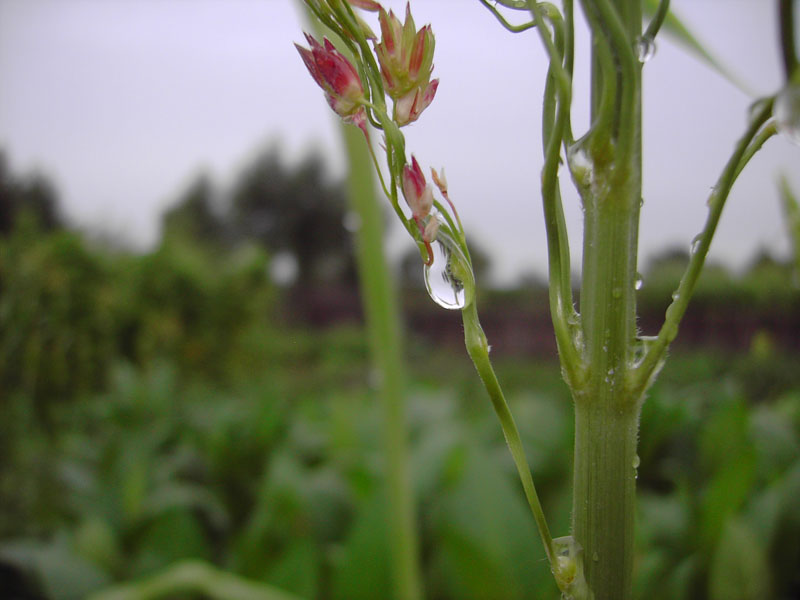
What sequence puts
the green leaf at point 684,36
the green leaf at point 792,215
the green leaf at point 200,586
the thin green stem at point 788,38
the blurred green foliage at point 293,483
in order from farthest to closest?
the blurred green foliage at point 293,483
the green leaf at point 200,586
the green leaf at point 792,215
the green leaf at point 684,36
the thin green stem at point 788,38

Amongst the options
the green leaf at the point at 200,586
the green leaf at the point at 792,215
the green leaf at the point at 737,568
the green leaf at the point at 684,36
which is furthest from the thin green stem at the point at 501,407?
the green leaf at the point at 737,568

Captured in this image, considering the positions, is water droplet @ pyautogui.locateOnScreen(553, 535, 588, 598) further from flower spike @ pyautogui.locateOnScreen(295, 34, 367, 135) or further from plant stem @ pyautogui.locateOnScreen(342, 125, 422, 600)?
plant stem @ pyautogui.locateOnScreen(342, 125, 422, 600)

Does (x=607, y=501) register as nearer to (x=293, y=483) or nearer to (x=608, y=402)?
(x=608, y=402)

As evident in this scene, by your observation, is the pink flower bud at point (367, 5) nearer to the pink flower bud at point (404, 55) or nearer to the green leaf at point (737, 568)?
the pink flower bud at point (404, 55)

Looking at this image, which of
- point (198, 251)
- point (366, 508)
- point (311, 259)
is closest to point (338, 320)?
point (198, 251)

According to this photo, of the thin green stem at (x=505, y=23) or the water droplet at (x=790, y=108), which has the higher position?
the thin green stem at (x=505, y=23)

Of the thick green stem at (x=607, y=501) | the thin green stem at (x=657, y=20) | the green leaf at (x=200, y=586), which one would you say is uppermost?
the thin green stem at (x=657, y=20)
